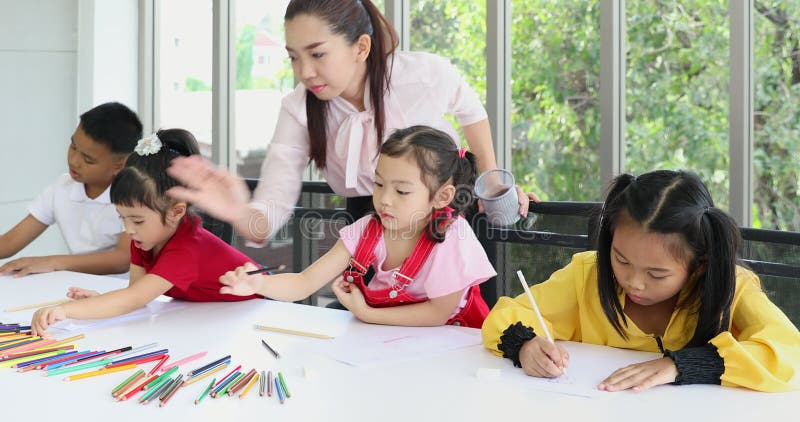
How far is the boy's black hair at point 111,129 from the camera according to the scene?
8.61ft

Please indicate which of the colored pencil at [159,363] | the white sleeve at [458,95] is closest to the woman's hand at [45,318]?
the colored pencil at [159,363]

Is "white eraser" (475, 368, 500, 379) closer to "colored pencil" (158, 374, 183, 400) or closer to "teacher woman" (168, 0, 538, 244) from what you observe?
"colored pencil" (158, 374, 183, 400)

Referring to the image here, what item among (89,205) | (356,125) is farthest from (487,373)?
(89,205)

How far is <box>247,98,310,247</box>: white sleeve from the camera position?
2215 mm

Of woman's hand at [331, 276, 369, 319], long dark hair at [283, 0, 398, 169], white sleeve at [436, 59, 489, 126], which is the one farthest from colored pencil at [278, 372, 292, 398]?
white sleeve at [436, 59, 489, 126]

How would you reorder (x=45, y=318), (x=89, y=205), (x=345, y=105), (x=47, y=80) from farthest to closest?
(x=47, y=80) → (x=89, y=205) → (x=345, y=105) → (x=45, y=318)

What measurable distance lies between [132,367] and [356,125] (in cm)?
93

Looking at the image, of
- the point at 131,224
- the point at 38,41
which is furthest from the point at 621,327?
the point at 38,41

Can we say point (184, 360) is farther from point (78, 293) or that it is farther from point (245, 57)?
point (245, 57)

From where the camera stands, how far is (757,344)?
1.44 m

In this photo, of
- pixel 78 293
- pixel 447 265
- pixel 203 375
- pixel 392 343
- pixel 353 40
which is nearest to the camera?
pixel 203 375

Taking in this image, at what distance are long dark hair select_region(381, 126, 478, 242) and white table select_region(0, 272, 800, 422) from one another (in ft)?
1.48

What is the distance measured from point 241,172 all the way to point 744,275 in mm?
3170

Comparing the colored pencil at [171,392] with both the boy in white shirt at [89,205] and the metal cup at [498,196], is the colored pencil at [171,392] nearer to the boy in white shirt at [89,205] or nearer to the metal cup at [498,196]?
the metal cup at [498,196]
